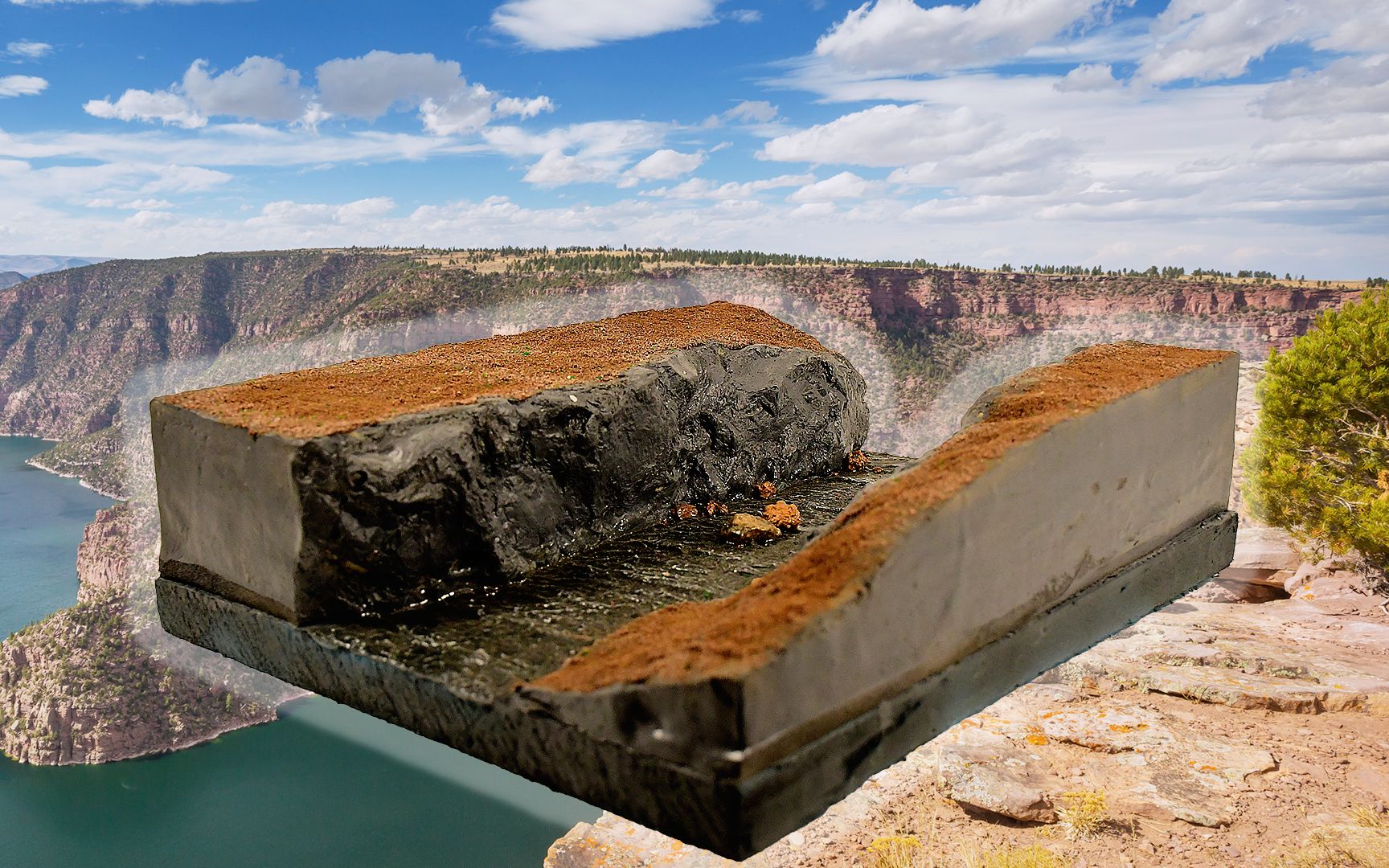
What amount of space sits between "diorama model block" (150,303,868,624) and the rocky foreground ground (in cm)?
626

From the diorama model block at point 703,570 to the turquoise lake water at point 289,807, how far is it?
1200 inches

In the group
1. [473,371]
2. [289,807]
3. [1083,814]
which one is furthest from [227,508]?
[289,807]

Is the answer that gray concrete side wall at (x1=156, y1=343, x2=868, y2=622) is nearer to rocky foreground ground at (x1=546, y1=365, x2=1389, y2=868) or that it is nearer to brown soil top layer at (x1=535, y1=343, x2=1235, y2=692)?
brown soil top layer at (x1=535, y1=343, x2=1235, y2=692)

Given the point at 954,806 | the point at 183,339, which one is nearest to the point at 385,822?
the point at 954,806

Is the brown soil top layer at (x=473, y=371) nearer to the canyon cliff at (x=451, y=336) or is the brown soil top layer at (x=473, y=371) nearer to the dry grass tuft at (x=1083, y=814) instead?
the dry grass tuft at (x=1083, y=814)

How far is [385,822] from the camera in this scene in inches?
1368

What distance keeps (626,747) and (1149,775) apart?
9541mm

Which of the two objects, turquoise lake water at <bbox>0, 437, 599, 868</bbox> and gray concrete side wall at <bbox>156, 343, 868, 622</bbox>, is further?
turquoise lake water at <bbox>0, 437, 599, 868</bbox>

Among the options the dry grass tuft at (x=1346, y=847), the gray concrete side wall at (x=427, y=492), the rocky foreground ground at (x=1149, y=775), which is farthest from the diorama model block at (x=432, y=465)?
the dry grass tuft at (x=1346, y=847)

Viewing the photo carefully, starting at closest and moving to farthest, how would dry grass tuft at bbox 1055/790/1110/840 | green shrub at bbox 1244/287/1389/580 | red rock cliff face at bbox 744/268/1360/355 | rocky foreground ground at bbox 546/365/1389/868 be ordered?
rocky foreground ground at bbox 546/365/1389/868, dry grass tuft at bbox 1055/790/1110/840, green shrub at bbox 1244/287/1389/580, red rock cliff face at bbox 744/268/1360/355

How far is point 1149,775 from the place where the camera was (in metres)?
10.4

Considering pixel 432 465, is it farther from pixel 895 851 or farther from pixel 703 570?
pixel 895 851

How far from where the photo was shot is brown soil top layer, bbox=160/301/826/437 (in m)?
4.67

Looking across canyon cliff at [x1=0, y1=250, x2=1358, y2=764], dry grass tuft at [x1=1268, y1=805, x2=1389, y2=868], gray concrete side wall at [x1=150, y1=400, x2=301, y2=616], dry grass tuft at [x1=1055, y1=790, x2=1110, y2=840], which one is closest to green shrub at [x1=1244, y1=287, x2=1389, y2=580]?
dry grass tuft at [x1=1268, y1=805, x2=1389, y2=868]
